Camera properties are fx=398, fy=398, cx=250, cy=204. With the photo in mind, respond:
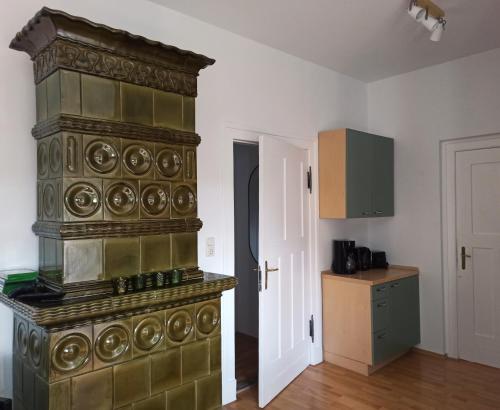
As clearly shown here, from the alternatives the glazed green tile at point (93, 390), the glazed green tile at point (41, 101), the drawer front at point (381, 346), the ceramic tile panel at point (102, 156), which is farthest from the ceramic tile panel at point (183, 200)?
the drawer front at point (381, 346)

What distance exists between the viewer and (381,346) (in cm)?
345

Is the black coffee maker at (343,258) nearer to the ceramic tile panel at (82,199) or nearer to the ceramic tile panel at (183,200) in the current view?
the ceramic tile panel at (183,200)

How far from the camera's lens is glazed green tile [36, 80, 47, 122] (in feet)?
6.18

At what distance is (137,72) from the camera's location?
1.93m

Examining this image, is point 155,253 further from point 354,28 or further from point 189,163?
point 354,28

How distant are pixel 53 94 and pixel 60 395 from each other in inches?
50.1

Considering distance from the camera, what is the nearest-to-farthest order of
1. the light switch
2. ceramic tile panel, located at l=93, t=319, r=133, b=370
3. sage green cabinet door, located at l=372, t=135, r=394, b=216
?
ceramic tile panel, located at l=93, t=319, r=133, b=370 → the light switch → sage green cabinet door, located at l=372, t=135, r=394, b=216

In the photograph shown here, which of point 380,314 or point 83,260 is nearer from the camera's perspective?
point 83,260

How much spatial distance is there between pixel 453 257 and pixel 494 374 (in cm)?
104

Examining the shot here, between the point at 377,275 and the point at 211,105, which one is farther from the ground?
the point at 211,105

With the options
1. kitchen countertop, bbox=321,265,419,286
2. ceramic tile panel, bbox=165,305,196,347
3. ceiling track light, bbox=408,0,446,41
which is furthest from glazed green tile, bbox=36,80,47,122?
kitchen countertop, bbox=321,265,419,286

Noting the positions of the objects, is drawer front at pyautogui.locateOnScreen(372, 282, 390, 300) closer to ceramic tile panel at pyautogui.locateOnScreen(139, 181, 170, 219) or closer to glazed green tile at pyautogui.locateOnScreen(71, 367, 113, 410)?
ceramic tile panel at pyautogui.locateOnScreen(139, 181, 170, 219)

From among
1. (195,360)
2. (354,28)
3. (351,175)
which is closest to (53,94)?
(195,360)

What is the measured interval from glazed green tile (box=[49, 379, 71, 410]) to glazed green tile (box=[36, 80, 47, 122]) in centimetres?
118
